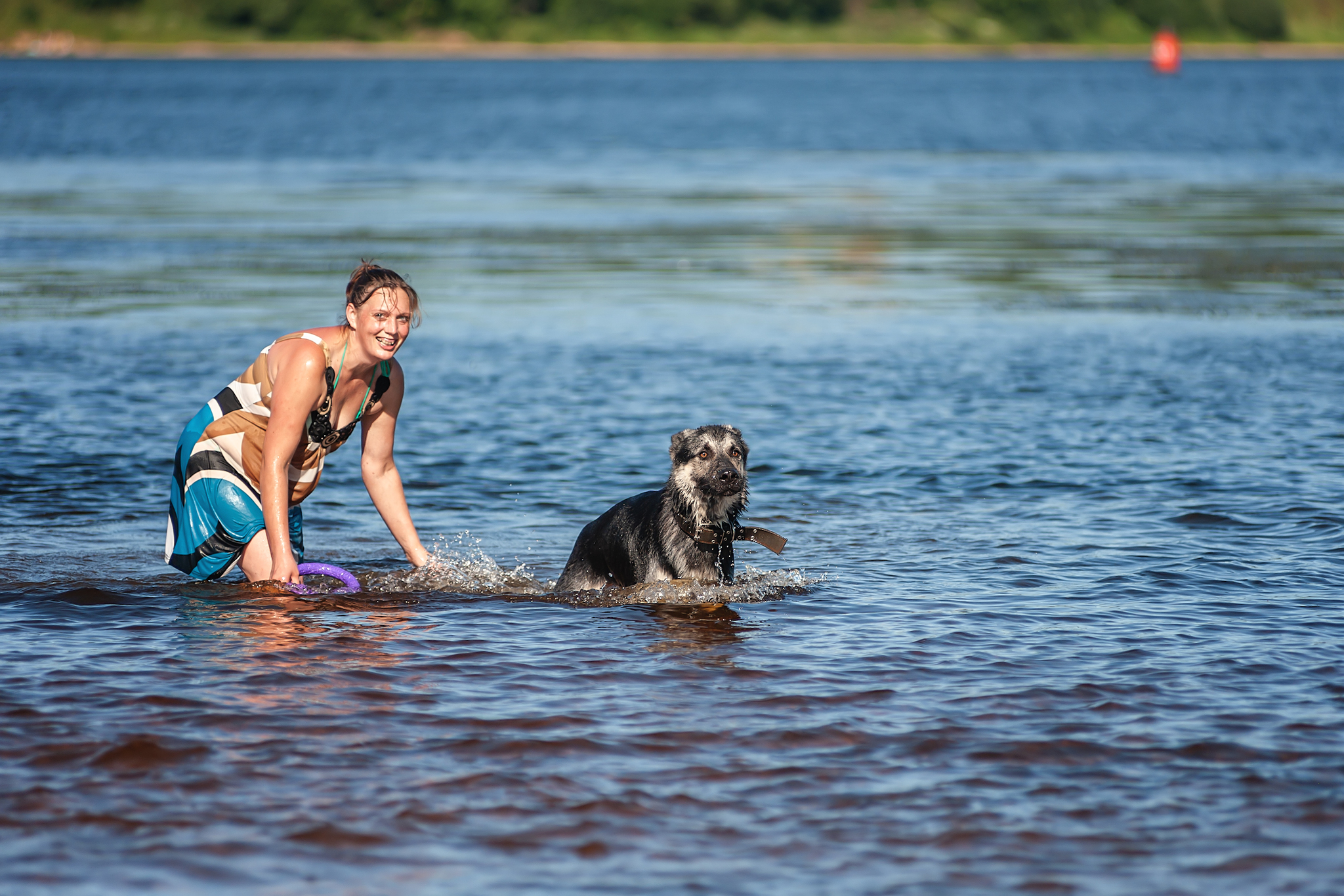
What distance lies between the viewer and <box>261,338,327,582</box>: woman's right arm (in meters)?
8.09

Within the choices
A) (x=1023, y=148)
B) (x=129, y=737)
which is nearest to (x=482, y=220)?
(x=129, y=737)

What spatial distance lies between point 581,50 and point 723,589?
7662 inches

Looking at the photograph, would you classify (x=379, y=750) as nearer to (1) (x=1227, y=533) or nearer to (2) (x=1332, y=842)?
(2) (x=1332, y=842)

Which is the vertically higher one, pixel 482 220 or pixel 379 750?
pixel 482 220

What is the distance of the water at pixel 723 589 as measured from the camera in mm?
5945

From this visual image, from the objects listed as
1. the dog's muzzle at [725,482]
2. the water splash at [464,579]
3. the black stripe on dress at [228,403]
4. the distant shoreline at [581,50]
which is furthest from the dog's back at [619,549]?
the distant shoreline at [581,50]

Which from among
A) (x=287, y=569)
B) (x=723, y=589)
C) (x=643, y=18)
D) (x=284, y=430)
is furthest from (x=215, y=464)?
(x=643, y=18)

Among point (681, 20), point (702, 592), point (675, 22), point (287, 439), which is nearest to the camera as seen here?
point (287, 439)

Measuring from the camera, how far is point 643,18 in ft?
639

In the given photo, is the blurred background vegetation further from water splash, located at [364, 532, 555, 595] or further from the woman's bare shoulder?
the woman's bare shoulder

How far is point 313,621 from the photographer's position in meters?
8.84

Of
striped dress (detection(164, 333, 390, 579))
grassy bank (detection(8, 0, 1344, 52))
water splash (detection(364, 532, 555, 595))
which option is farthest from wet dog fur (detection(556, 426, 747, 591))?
grassy bank (detection(8, 0, 1344, 52))

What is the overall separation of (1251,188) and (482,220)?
20.6m

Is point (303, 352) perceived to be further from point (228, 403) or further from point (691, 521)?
point (691, 521)
